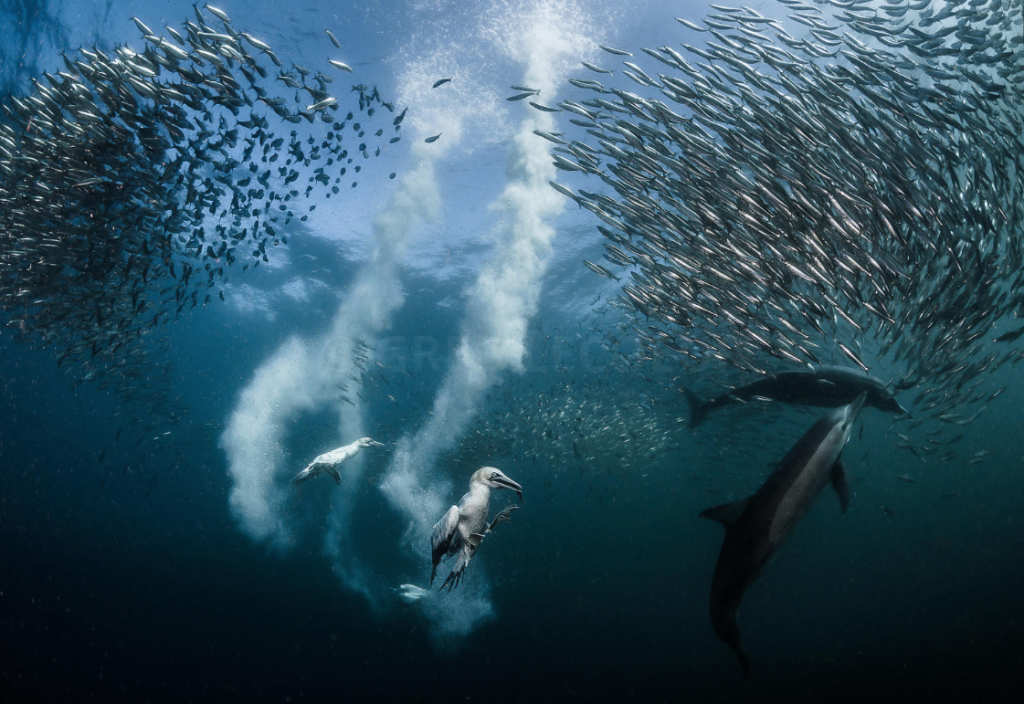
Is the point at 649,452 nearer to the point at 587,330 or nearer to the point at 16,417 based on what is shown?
the point at 587,330

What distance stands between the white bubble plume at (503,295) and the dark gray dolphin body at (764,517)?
9781 mm

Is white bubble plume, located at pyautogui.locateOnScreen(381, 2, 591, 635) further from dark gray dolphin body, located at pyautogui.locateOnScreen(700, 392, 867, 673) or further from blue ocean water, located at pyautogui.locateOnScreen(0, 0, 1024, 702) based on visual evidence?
dark gray dolphin body, located at pyautogui.locateOnScreen(700, 392, 867, 673)

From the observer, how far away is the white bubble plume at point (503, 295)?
12.2 meters

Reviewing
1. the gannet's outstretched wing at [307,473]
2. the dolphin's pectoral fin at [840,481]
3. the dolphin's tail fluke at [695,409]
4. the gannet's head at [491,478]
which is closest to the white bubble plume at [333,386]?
the gannet's outstretched wing at [307,473]

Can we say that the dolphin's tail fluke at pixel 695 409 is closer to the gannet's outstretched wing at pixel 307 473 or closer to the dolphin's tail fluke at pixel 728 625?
the dolphin's tail fluke at pixel 728 625

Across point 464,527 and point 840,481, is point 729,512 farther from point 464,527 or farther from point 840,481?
point 464,527

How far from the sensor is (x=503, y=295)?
24.7 m

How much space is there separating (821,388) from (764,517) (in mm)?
5835

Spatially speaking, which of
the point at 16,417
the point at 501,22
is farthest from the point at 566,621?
the point at 16,417

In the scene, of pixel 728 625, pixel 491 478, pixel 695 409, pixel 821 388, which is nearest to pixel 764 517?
pixel 728 625

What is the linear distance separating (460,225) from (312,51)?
8.80 m

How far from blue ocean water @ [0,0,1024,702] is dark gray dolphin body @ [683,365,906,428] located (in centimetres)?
92

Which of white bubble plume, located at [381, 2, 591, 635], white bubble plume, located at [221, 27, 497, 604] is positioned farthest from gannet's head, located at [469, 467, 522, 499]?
white bubble plume, located at [221, 27, 497, 604]

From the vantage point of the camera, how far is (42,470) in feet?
251
